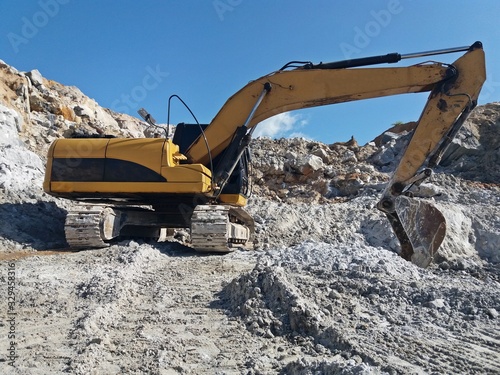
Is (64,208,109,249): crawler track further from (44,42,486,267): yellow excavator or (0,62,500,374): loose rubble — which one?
(0,62,500,374): loose rubble

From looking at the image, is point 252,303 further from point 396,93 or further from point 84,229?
point 396,93

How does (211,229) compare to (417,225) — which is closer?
(417,225)

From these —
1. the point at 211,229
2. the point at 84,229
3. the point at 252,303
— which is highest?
the point at 211,229

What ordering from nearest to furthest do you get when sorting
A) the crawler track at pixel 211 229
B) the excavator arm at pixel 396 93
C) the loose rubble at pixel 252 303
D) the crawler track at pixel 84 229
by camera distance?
the loose rubble at pixel 252 303
the excavator arm at pixel 396 93
the crawler track at pixel 211 229
the crawler track at pixel 84 229

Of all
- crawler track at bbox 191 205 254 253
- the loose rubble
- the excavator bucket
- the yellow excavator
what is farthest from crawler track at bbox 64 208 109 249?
the excavator bucket

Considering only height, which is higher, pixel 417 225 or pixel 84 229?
pixel 417 225

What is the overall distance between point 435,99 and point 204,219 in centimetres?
371

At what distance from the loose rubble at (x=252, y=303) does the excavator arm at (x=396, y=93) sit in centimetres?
94

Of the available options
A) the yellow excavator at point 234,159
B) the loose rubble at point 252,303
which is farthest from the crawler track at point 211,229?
the loose rubble at point 252,303

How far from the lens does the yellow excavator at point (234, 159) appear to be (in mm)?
6176

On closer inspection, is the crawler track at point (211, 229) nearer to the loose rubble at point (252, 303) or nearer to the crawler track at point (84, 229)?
the loose rubble at point (252, 303)

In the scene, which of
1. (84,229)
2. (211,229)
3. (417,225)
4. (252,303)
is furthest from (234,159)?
(252,303)

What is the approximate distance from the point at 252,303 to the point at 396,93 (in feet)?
14.1

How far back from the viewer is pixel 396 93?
6.59 m
